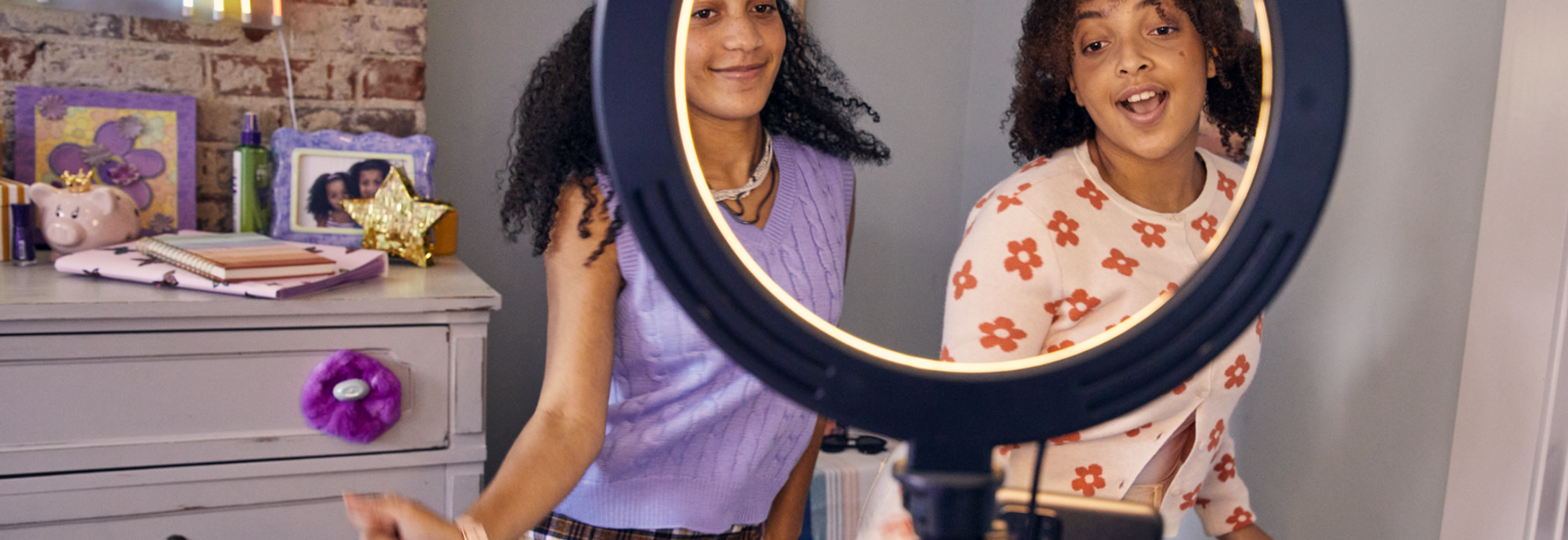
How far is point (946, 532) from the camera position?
0.22 m

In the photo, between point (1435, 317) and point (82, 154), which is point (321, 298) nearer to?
point (82, 154)

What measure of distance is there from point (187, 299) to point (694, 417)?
0.64 metres

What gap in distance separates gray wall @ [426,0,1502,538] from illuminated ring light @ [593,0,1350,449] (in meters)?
0.43

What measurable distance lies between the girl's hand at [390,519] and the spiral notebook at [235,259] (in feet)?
2.67

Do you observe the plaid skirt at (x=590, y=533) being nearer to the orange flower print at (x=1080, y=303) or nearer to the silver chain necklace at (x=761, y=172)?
the silver chain necklace at (x=761, y=172)

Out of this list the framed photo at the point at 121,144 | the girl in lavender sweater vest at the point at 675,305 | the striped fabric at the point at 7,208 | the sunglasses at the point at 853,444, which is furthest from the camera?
the sunglasses at the point at 853,444

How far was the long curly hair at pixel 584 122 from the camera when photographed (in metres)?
0.69

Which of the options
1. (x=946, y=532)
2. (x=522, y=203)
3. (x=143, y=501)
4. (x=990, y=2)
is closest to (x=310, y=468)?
(x=143, y=501)

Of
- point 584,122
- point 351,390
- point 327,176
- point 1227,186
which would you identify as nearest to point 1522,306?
point 1227,186

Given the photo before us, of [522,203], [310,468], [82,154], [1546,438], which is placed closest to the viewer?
[522,203]

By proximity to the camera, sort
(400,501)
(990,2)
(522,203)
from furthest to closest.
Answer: (522,203), (990,2), (400,501)

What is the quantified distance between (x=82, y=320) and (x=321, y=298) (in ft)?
0.76

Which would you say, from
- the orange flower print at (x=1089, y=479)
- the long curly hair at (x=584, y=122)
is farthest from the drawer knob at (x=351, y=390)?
the orange flower print at (x=1089, y=479)

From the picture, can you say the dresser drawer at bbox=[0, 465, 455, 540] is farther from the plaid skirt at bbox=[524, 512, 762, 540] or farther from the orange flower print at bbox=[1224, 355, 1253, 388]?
the orange flower print at bbox=[1224, 355, 1253, 388]
